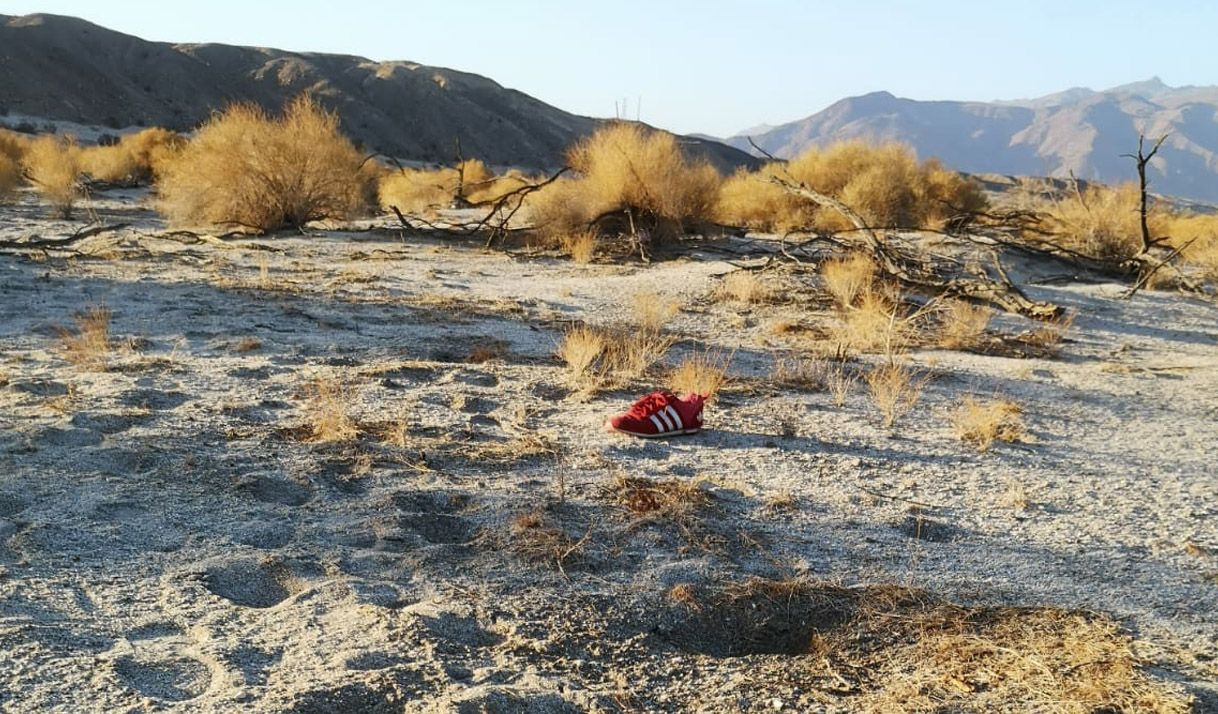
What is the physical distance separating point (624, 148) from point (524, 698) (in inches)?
439

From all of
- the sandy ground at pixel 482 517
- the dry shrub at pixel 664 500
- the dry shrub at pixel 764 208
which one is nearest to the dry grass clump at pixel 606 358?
the sandy ground at pixel 482 517

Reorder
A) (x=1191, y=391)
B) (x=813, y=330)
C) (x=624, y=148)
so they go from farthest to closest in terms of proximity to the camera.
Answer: (x=624, y=148) < (x=813, y=330) < (x=1191, y=391)

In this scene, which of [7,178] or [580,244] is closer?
[580,244]

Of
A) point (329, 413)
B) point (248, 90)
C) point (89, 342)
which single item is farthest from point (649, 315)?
point (248, 90)

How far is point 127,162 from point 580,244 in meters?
13.4

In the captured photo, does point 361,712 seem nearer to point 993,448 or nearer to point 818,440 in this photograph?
point 818,440

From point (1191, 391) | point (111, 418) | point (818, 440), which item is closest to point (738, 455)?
point (818, 440)

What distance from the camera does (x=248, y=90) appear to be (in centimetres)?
5766

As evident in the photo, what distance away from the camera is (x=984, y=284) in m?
8.47

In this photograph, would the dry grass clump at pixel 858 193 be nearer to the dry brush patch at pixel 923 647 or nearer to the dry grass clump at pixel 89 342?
the dry grass clump at pixel 89 342

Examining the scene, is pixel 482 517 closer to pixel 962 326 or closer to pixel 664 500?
pixel 664 500

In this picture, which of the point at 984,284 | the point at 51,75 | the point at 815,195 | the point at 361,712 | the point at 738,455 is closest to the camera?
the point at 361,712

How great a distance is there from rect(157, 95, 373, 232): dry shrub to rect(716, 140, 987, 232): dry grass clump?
5.64 metres

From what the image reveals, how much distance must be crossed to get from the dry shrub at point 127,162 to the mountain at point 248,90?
24064 mm
